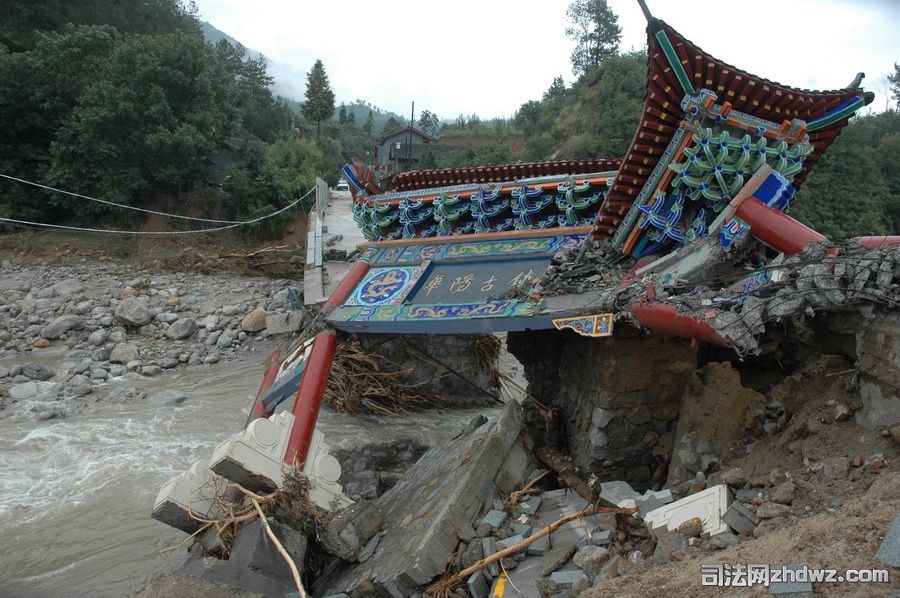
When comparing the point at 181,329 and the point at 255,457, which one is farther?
the point at 181,329

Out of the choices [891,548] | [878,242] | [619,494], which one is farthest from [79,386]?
[891,548]

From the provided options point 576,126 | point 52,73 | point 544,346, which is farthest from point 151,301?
point 576,126

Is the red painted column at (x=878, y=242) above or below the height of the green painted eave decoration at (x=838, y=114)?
below

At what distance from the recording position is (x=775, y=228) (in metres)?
5.58

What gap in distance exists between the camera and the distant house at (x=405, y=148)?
42.4 m

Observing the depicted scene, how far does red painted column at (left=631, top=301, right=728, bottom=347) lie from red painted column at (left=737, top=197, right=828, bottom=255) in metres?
1.01

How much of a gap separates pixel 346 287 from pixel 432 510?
4414 mm

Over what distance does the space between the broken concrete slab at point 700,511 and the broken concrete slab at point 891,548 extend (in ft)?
3.52

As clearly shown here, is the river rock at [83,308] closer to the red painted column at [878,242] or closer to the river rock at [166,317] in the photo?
the river rock at [166,317]

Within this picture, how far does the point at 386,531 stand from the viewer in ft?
19.9

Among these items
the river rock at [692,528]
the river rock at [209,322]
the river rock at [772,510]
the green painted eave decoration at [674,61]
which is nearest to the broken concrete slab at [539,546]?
the river rock at [692,528]

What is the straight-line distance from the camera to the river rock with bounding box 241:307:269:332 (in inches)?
688

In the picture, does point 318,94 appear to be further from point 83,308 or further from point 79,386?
point 79,386

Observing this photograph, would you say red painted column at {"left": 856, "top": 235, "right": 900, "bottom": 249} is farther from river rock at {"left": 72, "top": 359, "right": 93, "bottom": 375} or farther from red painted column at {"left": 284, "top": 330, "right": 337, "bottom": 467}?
river rock at {"left": 72, "top": 359, "right": 93, "bottom": 375}
